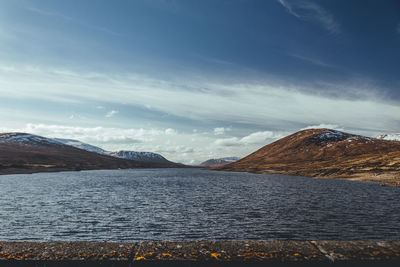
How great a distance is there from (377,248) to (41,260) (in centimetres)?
971

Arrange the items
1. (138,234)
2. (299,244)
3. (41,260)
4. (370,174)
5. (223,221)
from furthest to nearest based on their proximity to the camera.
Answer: (370,174) → (223,221) → (138,234) → (299,244) → (41,260)

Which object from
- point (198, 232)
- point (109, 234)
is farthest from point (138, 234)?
point (198, 232)

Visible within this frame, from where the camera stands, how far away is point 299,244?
305 inches

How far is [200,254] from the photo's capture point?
23.2 feet

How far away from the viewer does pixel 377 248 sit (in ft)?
23.9

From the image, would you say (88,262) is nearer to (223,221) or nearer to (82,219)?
(223,221)

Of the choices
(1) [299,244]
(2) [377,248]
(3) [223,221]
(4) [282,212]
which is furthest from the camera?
(4) [282,212]

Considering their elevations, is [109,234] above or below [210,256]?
below

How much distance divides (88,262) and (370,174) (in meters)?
172

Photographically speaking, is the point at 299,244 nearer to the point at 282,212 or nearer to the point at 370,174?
the point at 282,212

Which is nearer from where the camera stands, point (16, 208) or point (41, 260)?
point (41, 260)

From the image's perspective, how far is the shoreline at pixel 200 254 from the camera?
664 centimetres

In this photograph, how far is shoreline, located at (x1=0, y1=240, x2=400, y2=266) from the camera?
6.64 m

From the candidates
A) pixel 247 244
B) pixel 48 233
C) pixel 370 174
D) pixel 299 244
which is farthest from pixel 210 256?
pixel 370 174
